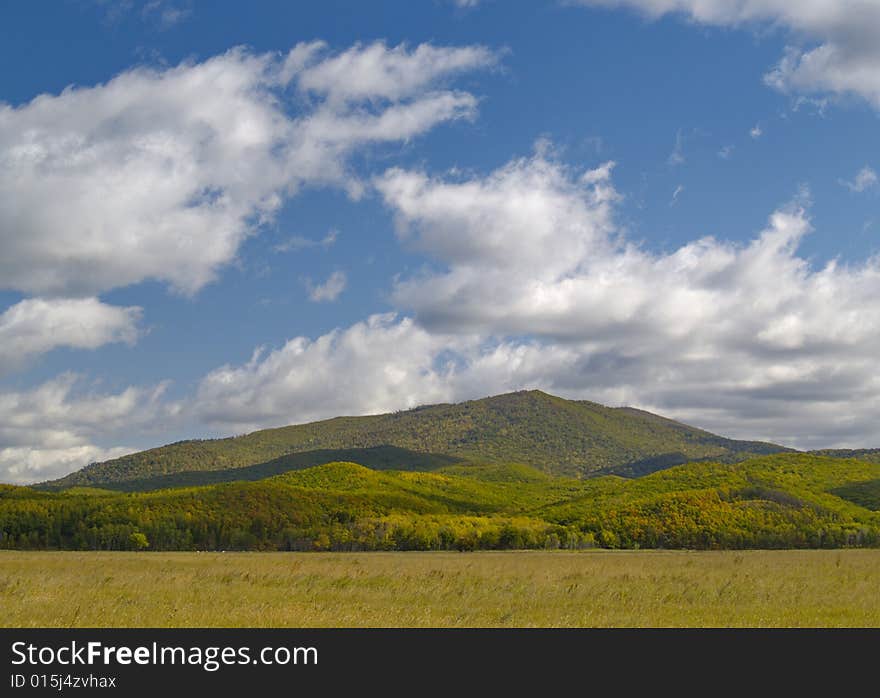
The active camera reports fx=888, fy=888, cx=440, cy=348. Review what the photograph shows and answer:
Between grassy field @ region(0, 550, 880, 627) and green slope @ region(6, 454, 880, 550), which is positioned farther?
green slope @ region(6, 454, 880, 550)

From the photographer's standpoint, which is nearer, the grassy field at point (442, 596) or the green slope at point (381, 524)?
the grassy field at point (442, 596)

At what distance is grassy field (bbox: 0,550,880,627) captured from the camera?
2266cm

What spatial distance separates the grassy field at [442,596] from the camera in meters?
22.7

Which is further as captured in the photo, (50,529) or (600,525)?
(600,525)

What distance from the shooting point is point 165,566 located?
139ft

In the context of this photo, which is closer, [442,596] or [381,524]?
[442,596]

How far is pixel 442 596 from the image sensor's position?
28500 millimetres

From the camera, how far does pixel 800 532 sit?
5032 inches

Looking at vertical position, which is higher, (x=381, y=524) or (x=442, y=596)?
Result: (x=442, y=596)
